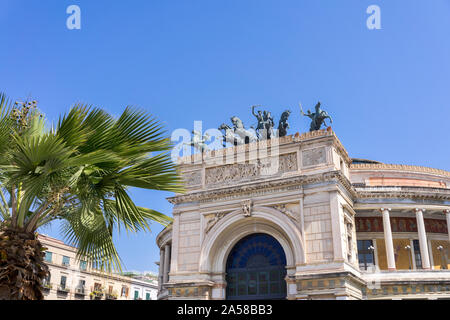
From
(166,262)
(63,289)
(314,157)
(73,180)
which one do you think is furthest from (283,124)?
(63,289)

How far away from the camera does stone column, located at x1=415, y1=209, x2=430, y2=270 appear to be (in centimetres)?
2975

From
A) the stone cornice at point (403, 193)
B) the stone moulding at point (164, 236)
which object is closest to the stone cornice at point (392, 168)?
the stone cornice at point (403, 193)

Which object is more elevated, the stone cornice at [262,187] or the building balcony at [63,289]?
the stone cornice at [262,187]

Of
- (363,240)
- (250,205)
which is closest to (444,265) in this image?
(363,240)

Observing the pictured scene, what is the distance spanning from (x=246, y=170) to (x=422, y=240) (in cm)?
1274

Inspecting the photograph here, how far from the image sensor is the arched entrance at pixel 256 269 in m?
27.5

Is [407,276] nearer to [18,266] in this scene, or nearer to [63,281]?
[18,266]

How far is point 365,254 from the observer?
3256 cm

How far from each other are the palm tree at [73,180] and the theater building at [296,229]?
17.3m

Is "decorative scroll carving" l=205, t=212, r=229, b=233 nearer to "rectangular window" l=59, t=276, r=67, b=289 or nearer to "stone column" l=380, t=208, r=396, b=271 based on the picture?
"stone column" l=380, t=208, r=396, b=271

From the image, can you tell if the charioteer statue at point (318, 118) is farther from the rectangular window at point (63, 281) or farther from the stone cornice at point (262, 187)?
the rectangular window at point (63, 281)

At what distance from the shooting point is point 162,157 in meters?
9.38
